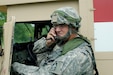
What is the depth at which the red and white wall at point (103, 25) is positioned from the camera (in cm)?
261

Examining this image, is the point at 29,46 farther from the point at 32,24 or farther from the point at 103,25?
the point at 103,25

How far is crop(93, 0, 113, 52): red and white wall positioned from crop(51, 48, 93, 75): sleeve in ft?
1.40

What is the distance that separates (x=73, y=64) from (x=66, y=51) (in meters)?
0.15

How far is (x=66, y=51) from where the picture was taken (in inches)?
89.3

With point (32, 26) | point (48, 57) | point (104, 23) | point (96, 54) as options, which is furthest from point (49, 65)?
point (32, 26)

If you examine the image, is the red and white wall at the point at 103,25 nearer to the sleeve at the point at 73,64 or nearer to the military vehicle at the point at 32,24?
the military vehicle at the point at 32,24

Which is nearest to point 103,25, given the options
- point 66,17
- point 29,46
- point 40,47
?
point 66,17

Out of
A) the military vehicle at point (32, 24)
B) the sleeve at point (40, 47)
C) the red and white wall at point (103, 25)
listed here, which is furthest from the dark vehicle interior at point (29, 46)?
the red and white wall at point (103, 25)

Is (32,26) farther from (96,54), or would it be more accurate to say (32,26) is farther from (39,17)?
(96,54)

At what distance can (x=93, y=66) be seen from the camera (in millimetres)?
2369

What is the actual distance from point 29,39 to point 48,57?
40.0 inches

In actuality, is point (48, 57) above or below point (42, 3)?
below

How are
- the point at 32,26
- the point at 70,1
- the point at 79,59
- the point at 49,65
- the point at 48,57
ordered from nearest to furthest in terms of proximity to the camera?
the point at 79,59
the point at 49,65
the point at 48,57
the point at 70,1
the point at 32,26

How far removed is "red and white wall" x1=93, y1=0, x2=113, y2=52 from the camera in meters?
2.61
